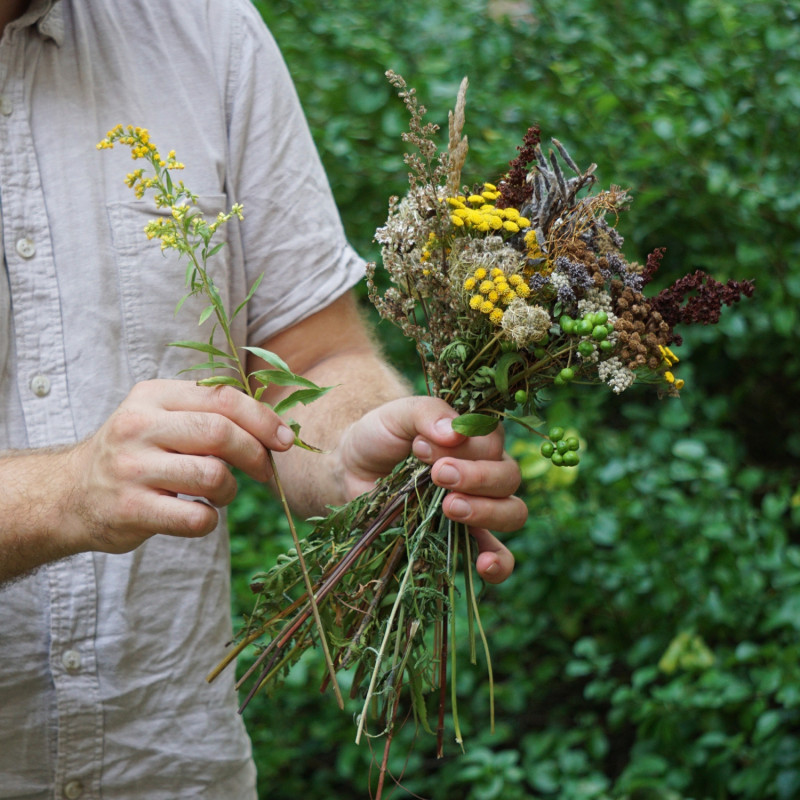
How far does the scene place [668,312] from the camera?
114 centimetres

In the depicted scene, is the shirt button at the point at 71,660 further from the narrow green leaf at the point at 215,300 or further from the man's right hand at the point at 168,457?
the narrow green leaf at the point at 215,300

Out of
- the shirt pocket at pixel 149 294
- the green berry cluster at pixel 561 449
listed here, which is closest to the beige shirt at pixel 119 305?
the shirt pocket at pixel 149 294

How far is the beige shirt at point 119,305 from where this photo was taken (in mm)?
1321

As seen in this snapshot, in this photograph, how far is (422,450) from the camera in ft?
3.88

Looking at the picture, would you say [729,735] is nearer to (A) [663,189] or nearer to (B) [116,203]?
(A) [663,189]

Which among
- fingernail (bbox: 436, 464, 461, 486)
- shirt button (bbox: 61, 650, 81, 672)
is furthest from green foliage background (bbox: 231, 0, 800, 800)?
fingernail (bbox: 436, 464, 461, 486)

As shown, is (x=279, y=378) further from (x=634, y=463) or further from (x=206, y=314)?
(x=634, y=463)

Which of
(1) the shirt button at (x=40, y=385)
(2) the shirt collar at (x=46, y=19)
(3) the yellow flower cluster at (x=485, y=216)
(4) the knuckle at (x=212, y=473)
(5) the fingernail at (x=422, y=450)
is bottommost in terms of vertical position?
(5) the fingernail at (x=422, y=450)

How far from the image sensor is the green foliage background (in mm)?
2205

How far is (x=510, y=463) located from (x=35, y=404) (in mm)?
652

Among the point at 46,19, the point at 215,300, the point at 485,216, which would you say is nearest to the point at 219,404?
the point at 215,300

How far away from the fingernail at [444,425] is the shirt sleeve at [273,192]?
44cm

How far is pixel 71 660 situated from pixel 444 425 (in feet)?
2.10

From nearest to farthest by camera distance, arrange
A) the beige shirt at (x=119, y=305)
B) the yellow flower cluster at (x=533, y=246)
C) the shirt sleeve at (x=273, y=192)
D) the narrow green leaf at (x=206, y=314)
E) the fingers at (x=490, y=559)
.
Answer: the narrow green leaf at (x=206, y=314) → the yellow flower cluster at (x=533, y=246) → the fingers at (x=490, y=559) → the beige shirt at (x=119, y=305) → the shirt sleeve at (x=273, y=192)
